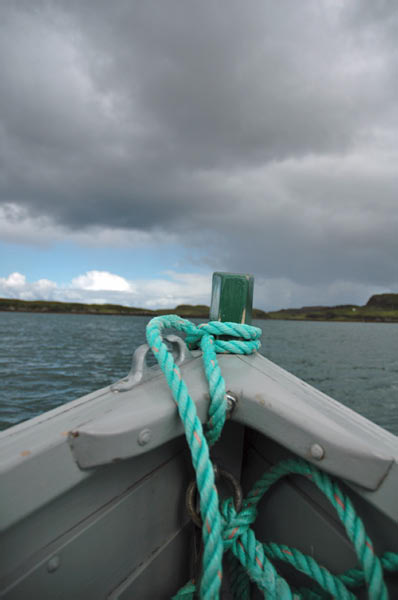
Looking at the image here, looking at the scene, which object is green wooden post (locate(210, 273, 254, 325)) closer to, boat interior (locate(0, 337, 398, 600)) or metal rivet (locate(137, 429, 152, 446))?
boat interior (locate(0, 337, 398, 600))

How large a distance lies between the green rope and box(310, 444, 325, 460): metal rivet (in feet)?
0.54

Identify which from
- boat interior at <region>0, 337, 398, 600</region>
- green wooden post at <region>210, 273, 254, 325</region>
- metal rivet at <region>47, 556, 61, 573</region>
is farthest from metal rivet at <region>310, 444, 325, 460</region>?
metal rivet at <region>47, 556, 61, 573</region>

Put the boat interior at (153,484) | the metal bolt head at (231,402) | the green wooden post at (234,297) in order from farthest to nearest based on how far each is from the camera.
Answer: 1. the green wooden post at (234,297)
2. the metal bolt head at (231,402)
3. the boat interior at (153,484)

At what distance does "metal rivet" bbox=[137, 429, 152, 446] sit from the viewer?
1046 millimetres

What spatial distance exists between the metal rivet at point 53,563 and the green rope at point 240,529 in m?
0.48

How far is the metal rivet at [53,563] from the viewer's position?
1073 millimetres

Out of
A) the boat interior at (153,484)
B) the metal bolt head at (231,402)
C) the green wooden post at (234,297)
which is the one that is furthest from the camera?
the green wooden post at (234,297)

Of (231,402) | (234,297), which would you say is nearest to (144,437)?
(231,402)

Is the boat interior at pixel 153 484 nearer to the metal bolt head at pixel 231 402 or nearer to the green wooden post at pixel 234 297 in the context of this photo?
the metal bolt head at pixel 231 402

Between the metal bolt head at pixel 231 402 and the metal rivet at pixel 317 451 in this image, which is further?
the metal bolt head at pixel 231 402

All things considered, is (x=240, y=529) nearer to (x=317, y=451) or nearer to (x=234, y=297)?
(x=317, y=451)

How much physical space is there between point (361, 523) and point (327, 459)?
27cm

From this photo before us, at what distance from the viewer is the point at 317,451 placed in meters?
1.08

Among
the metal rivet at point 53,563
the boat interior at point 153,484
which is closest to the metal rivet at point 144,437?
the boat interior at point 153,484
